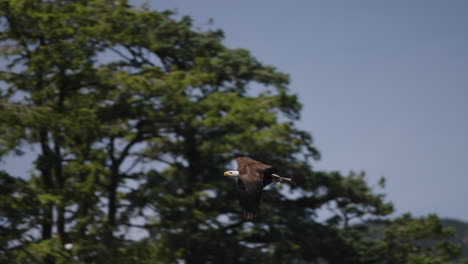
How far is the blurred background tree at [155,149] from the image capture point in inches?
588

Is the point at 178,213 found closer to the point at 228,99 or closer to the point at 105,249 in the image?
the point at 105,249

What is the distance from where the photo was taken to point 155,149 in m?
18.1

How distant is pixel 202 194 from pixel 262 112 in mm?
2754

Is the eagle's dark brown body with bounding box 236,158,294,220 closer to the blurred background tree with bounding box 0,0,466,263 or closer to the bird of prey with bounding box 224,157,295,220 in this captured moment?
the bird of prey with bounding box 224,157,295,220

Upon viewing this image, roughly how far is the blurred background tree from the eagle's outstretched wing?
26.0 feet

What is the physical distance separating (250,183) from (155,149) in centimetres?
1160

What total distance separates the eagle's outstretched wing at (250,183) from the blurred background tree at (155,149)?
792 cm

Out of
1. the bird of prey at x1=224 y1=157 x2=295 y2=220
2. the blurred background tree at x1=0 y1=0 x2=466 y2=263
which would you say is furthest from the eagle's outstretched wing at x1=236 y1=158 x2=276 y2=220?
the blurred background tree at x1=0 y1=0 x2=466 y2=263

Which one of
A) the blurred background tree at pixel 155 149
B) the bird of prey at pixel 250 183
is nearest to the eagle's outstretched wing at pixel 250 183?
the bird of prey at pixel 250 183

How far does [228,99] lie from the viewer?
1659 cm

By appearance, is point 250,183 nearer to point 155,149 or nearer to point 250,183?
point 250,183

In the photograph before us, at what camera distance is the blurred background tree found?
49.0ft

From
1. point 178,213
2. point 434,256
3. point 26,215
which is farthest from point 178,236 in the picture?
point 434,256

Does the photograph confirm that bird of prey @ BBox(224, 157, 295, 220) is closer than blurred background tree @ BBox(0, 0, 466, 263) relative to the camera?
Yes
